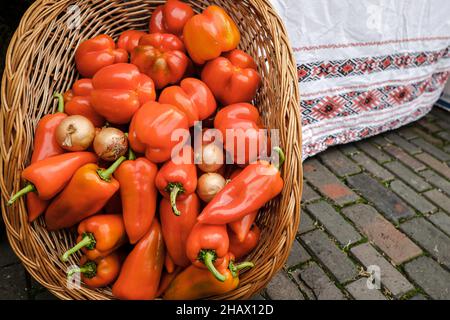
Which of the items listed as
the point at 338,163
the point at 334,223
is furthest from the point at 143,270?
the point at 338,163

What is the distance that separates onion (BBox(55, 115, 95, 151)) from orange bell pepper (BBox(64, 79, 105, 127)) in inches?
3.5

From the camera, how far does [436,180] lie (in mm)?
2350

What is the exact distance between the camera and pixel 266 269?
4.01ft

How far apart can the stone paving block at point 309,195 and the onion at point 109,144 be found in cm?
114

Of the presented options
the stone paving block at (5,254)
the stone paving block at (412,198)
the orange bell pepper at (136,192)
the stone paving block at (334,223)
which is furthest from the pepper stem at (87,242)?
the stone paving block at (412,198)

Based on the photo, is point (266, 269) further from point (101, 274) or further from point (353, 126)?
point (353, 126)

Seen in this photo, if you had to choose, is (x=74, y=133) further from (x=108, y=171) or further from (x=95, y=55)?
(x=95, y=55)

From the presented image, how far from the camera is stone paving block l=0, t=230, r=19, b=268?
5.30ft

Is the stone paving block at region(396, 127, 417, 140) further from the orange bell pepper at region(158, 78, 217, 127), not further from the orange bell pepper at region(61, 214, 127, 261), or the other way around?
the orange bell pepper at region(61, 214, 127, 261)

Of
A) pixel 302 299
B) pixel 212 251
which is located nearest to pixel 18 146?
pixel 212 251

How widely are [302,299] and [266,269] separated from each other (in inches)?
17.8

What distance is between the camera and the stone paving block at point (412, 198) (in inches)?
83.2

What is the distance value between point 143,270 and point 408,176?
1795 mm

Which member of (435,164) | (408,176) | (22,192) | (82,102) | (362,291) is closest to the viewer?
(22,192)
